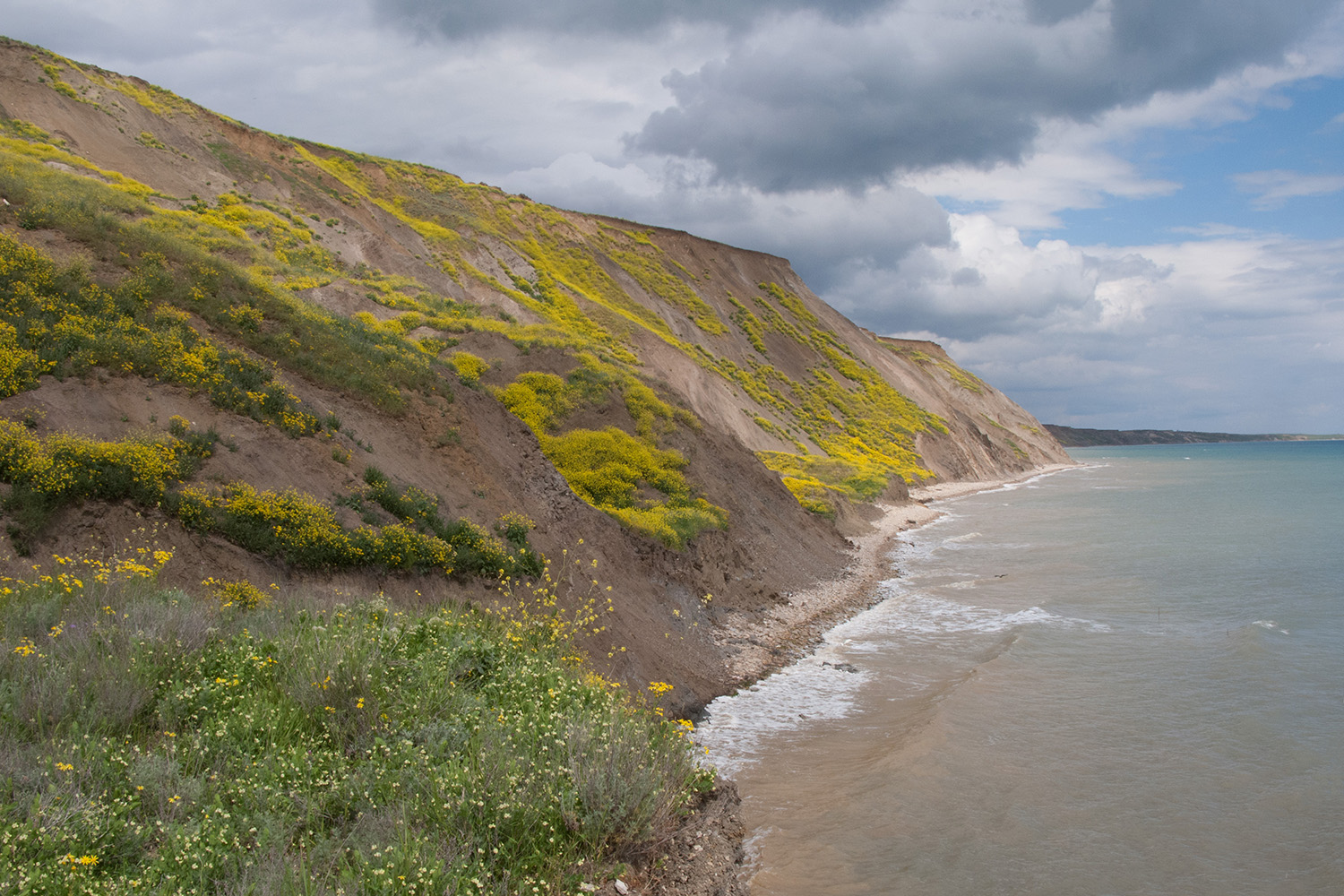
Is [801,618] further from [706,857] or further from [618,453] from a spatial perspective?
[706,857]

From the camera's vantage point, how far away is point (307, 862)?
5039 mm

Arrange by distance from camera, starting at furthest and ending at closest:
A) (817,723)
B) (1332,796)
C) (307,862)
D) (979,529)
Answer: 1. (979,529)
2. (817,723)
3. (1332,796)
4. (307,862)

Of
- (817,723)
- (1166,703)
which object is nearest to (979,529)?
(1166,703)

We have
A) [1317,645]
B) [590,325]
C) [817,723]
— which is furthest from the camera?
[590,325]

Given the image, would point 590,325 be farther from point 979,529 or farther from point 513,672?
point 513,672

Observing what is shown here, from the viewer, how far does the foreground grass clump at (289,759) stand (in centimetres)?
483

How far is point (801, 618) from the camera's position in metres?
20.5

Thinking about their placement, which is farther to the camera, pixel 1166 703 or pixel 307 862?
pixel 1166 703

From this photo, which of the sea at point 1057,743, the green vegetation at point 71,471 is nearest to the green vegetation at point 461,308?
Answer: the green vegetation at point 71,471

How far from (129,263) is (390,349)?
5.39 metres

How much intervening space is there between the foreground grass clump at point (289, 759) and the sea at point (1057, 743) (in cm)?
298

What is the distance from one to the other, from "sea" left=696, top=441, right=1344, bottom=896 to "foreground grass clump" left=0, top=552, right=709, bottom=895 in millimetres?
2984

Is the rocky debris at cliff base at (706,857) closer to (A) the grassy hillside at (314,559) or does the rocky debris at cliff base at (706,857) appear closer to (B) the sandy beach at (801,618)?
(A) the grassy hillside at (314,559)

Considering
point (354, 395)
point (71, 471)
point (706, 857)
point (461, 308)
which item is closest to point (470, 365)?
point (461, 308)
